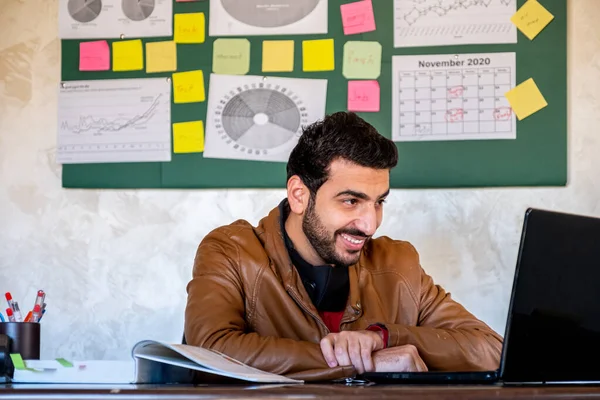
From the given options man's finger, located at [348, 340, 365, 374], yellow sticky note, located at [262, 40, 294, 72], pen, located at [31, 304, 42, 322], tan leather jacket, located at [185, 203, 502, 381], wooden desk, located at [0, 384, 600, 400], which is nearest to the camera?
wooden desk, located at [0, 384, 600, 400]

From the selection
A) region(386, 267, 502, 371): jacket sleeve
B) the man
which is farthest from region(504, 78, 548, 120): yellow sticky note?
region(386, 267, 502, 371): jacket sleeve

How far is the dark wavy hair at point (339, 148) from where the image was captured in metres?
1.90

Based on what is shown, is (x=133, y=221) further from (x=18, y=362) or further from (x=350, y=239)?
(x=18, y=362)

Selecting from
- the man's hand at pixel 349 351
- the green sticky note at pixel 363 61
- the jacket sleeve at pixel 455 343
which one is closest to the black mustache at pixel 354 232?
the jacket sleeve at pixel 455 343

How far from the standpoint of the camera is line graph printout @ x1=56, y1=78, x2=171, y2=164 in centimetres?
256

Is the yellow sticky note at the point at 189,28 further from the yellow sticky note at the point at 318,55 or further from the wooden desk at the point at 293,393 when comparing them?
the wooden desk at the point at 293,393

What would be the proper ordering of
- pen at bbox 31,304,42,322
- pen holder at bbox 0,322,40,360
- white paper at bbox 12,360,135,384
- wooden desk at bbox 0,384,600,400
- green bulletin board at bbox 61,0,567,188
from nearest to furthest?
Result: 1. wooden desk at bbox 0,384,600,400
2. white paper at bbox 12,360,135,384
3. pen holder at bbox 0,322,40,360
4. pen at bbox 31,304,42,322
5. green bulletin board at bbox 61,0,567,188

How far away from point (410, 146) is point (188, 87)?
736 millimetres

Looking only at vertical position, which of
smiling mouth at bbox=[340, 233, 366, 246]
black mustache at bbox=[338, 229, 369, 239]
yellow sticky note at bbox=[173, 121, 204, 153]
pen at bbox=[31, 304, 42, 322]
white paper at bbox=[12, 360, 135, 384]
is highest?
yellow sticky note at bbox=[173, 121, 204, 153]

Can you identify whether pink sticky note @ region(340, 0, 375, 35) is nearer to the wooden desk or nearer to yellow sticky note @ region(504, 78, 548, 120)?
yellow sticky note @ region(504, 78, 548, 120)

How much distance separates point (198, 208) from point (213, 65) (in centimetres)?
46

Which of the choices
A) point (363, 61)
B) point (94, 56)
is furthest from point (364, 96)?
point (94, 56)

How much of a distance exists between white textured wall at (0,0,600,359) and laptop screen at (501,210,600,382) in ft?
4.44

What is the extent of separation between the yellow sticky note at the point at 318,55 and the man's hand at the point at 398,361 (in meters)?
1.17
